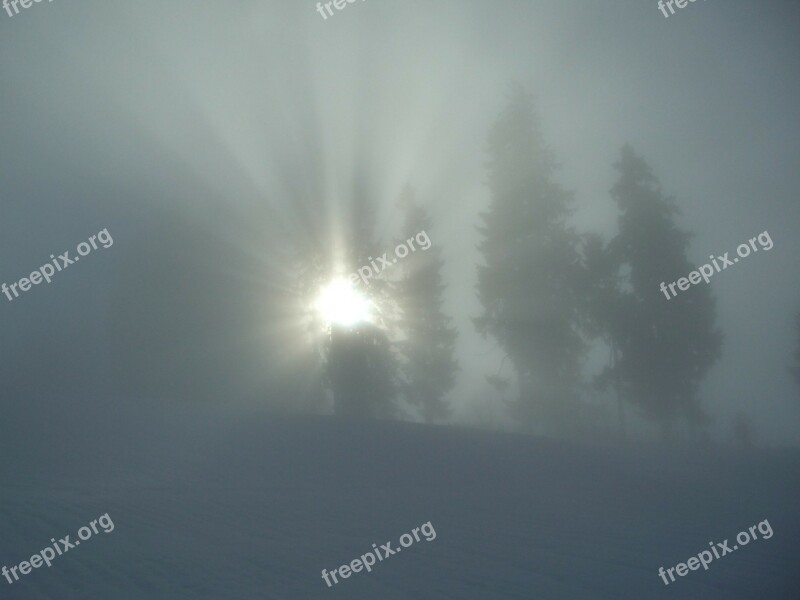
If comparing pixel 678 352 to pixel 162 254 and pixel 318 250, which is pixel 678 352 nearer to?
pixel 318 250

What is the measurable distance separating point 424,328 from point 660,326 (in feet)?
45.4

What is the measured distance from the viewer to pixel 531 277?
27656 millimetres

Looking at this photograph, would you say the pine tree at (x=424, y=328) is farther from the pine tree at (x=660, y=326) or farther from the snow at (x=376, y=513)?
the snow at (x=376, y=513)

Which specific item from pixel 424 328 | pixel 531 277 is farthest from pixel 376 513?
pixel 424 328

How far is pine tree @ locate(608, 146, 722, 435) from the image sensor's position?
88.8 feet

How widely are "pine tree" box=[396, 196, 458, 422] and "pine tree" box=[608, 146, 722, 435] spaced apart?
1104 centimetres

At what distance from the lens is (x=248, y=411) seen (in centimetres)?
2273

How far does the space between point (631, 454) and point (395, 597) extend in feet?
50.8

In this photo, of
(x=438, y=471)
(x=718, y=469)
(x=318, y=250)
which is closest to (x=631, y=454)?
(x=718, y=469)

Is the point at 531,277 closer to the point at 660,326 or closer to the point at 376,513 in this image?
the point at 660,326

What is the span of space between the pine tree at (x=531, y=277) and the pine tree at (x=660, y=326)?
8.22 feet

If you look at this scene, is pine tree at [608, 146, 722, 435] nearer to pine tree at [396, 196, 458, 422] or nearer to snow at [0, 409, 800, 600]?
snow at [0, 409, 800, 600]

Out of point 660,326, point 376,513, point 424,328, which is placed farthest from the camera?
point 424,328

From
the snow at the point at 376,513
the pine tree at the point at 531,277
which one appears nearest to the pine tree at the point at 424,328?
the pine tree at the point at 531,277
